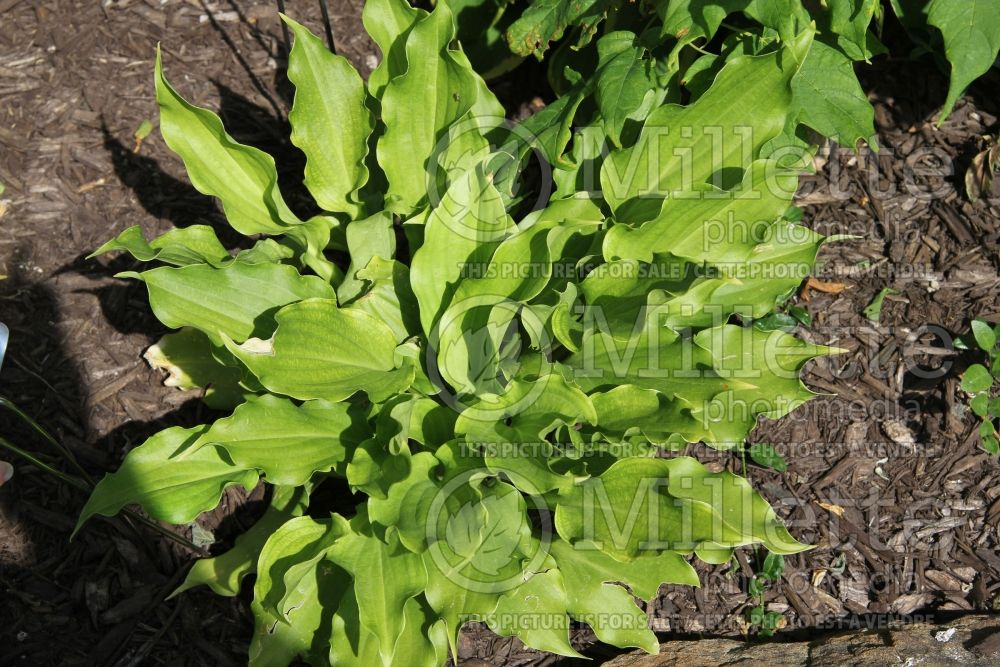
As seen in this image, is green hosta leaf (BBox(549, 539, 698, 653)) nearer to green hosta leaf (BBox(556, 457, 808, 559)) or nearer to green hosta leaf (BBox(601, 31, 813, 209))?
green hosta leaf (BBox(556, 457, 808, 559))

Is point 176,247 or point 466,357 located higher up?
point 176,247

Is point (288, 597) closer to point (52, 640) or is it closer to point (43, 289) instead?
point (52, 640)

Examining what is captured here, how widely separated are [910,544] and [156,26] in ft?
10.1

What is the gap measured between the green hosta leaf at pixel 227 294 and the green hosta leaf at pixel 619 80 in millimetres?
891

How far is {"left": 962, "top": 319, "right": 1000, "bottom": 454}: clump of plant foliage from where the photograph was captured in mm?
2547

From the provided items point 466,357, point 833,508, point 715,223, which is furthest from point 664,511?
point 833,508

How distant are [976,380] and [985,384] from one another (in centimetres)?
3

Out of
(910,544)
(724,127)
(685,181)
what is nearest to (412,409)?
(685,181)

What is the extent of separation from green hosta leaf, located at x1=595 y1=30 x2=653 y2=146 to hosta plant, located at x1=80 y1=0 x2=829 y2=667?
0.25 ft

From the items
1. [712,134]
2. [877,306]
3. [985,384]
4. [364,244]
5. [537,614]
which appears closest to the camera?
[537,614]

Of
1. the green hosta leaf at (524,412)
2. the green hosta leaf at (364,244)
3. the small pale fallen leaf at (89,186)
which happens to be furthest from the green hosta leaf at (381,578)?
the small pale fallen leaf at (89,186)

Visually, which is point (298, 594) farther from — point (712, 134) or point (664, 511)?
point (712, 134)

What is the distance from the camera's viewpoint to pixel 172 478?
212 cm

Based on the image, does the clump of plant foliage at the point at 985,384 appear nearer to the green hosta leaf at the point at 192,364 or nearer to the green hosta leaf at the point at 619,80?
the green hosta leaf at the point at 619,80
